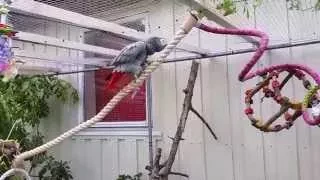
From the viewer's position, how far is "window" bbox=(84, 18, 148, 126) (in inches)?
125

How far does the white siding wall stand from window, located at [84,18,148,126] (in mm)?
152

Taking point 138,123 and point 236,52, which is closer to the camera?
point 236,52

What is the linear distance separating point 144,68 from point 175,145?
1.75 m

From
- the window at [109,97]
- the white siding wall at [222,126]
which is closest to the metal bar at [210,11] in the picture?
the white siding wall at [222,126]

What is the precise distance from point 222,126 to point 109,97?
133 centimetres

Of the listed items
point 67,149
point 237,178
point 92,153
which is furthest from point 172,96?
point 67,149

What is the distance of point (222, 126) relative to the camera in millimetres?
3051

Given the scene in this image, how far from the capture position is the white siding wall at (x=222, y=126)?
2652 mm

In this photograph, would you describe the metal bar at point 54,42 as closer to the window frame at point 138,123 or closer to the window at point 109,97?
the window at point 109,97

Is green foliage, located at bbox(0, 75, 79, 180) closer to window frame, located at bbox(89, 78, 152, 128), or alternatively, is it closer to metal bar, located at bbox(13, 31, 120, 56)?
window frame, located at bbox(89, 78, 152, 128)

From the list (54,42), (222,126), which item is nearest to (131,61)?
(54,42)

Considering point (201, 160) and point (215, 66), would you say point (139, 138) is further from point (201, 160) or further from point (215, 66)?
point (215, 66)

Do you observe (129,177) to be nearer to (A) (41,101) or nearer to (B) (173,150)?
(B) (173,150)

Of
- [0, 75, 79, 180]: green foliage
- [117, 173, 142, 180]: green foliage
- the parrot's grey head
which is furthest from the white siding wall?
the parrot's grey head
